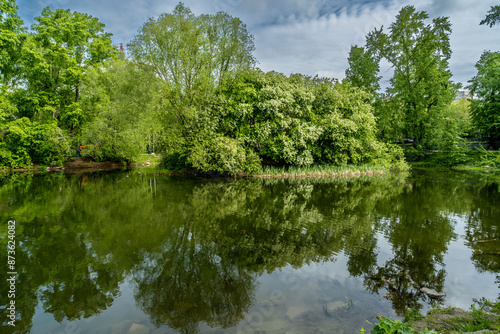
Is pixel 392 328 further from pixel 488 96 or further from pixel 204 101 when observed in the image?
pixel 488 96

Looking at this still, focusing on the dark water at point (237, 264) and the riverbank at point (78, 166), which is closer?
the dark water at point (237, 264)

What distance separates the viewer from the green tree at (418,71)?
1345 inches

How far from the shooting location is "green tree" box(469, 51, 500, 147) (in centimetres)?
3284

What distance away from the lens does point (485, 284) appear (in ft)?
19.8

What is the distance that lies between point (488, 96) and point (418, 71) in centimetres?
961

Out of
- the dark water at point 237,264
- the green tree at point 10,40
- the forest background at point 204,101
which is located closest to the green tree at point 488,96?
the forest background at point 204,101

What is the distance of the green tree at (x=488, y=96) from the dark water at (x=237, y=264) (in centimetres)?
2971

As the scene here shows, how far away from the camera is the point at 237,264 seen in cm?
693

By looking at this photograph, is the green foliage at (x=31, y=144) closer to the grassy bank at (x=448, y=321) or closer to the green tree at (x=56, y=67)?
the green tree at (x=56, y=67)

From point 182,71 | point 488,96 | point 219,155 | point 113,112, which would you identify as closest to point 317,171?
point 219,155

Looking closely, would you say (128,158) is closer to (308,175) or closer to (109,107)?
(109,107)

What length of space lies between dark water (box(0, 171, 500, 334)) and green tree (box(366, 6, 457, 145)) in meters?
26.3

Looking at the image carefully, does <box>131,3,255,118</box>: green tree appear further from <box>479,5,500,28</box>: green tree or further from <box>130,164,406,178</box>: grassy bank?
<box>479,5,500,28</box>: green tree

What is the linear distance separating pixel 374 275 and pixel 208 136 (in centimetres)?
2006
